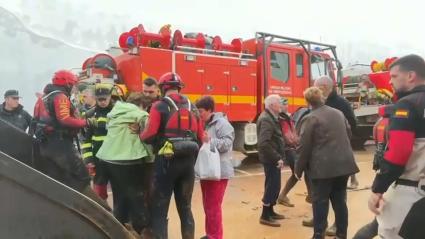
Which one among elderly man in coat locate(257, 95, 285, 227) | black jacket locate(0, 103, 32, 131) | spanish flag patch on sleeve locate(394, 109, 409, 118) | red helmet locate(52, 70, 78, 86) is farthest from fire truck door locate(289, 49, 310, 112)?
spanish flag patch on sleeve locate(394, 109, 409, 118)

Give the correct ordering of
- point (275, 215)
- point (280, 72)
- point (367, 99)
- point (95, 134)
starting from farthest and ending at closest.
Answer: point (367, 99)
point (280, 72)
point (275, 215)
point (95, 134)

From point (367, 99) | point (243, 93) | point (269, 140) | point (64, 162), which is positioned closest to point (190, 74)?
point (243, 93)

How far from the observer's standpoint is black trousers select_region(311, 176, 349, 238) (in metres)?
3.99

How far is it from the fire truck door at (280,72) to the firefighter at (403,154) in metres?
7.42

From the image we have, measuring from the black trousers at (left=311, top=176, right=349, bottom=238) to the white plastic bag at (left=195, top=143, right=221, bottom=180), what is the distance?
93cm

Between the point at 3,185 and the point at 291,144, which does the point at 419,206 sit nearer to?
the point at 3,185

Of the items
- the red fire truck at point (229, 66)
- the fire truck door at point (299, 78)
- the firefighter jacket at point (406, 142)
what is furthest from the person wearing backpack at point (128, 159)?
the fire truck door at point (299, 78)

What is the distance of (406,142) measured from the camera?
2434mm

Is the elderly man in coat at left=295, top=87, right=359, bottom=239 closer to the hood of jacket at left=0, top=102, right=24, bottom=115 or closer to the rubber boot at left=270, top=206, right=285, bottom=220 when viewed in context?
the rubber boot at left=270, top=206, right=285, bottom=220

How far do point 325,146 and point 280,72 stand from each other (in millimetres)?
6439

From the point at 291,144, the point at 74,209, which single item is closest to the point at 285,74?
the point at 291,144

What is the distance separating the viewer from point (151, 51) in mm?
8211

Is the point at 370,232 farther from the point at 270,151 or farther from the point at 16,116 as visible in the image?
the point at 16,116

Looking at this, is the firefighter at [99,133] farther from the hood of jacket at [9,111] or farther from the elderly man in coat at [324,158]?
the hood of jacket at [9,111]
